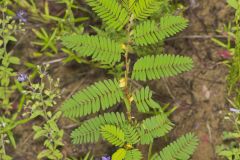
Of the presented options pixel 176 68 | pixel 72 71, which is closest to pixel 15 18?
pixel 72 71

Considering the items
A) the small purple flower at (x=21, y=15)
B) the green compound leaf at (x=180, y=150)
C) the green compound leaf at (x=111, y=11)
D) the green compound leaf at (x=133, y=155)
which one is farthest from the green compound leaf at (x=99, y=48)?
the small purple flower at (x=21, y=15)

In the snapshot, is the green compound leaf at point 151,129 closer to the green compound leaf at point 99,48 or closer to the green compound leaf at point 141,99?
the green compound leaf at point 141,99

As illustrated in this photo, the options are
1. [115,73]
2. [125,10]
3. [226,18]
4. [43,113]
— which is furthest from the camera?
[226,18]

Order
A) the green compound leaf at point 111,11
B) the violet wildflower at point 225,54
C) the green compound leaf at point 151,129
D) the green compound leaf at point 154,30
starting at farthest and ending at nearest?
the violet wildflower at point 225,54, the green compound leaf at point 151,129, the green compound leaf at point 154,30, the green compound leaf at point 111,11

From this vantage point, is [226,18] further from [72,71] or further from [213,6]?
[72,71]

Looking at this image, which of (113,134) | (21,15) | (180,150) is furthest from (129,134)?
(21,15)

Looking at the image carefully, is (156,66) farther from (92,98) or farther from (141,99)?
(92,98)
